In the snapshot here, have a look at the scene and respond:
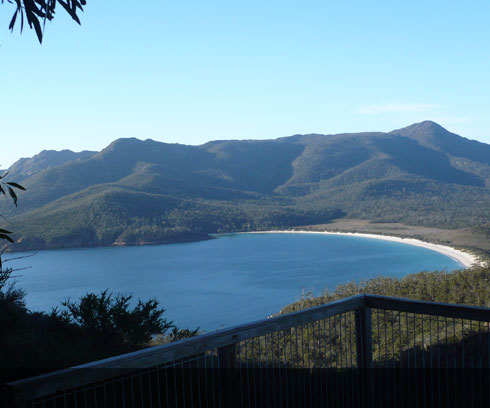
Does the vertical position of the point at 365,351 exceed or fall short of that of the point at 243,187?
it falls short

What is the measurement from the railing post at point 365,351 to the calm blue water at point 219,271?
2840 centimetres

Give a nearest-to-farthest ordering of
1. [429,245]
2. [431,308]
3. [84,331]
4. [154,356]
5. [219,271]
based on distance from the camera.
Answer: [154,356], [431,308], [84,331], [219,271], [429,245]

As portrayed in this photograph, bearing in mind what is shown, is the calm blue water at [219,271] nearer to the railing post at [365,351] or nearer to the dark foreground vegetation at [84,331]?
the dark foreground vegetation at [84,331]

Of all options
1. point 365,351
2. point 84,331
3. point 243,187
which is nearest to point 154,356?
point 365,351

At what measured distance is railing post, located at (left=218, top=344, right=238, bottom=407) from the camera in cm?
199

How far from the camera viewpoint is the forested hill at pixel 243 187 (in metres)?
74.8

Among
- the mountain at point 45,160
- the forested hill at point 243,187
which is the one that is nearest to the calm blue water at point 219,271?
the forested hill at point 243,187

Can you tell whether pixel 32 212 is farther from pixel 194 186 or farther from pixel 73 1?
pixel 73 1

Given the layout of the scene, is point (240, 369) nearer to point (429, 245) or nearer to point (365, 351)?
point (365, 351)

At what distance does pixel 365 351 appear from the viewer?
2568 millimetres

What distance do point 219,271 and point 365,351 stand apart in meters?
50.2

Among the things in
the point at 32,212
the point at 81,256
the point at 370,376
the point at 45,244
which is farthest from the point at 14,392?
the point at 32,212

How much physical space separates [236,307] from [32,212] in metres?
52.7

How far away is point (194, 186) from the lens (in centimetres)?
10588
